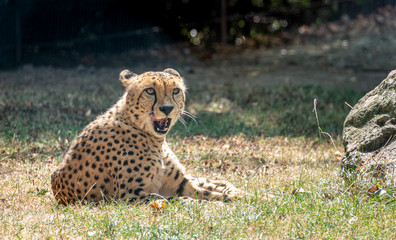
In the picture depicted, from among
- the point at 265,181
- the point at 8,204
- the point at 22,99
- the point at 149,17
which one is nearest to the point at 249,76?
the point at 149,17

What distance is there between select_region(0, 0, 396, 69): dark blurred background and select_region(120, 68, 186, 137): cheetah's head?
6.40 m

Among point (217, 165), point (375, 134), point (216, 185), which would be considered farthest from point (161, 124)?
point (375, 134)

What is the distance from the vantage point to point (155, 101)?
4156mm

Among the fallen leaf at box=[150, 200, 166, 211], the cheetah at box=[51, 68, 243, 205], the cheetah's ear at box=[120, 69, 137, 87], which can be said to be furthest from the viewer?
the cheetah's ear at box=[120, 69, 137, 87]

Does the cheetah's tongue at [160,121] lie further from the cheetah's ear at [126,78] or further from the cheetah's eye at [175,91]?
the cheetah's ear at [126,78]

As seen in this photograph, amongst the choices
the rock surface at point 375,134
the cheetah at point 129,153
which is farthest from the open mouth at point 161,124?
the rock surface at point 375,134

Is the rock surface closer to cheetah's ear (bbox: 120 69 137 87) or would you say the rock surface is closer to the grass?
the grass

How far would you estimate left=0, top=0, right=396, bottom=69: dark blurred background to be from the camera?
10.2 metres

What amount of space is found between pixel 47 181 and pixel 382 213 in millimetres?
2766

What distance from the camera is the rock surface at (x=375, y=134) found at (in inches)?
150

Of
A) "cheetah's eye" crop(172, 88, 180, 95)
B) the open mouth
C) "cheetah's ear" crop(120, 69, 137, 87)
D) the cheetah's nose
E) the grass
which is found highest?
"cheetah's ear" crop(120, 69, 137, 87)

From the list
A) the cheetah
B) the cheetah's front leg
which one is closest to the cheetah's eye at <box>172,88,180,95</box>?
the cheetah

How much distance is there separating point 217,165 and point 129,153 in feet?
4.06

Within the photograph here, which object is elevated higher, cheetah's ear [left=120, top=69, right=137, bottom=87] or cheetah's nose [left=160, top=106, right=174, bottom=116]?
cheetah's ear [left=120, top=69, right=137, bottom=87]
